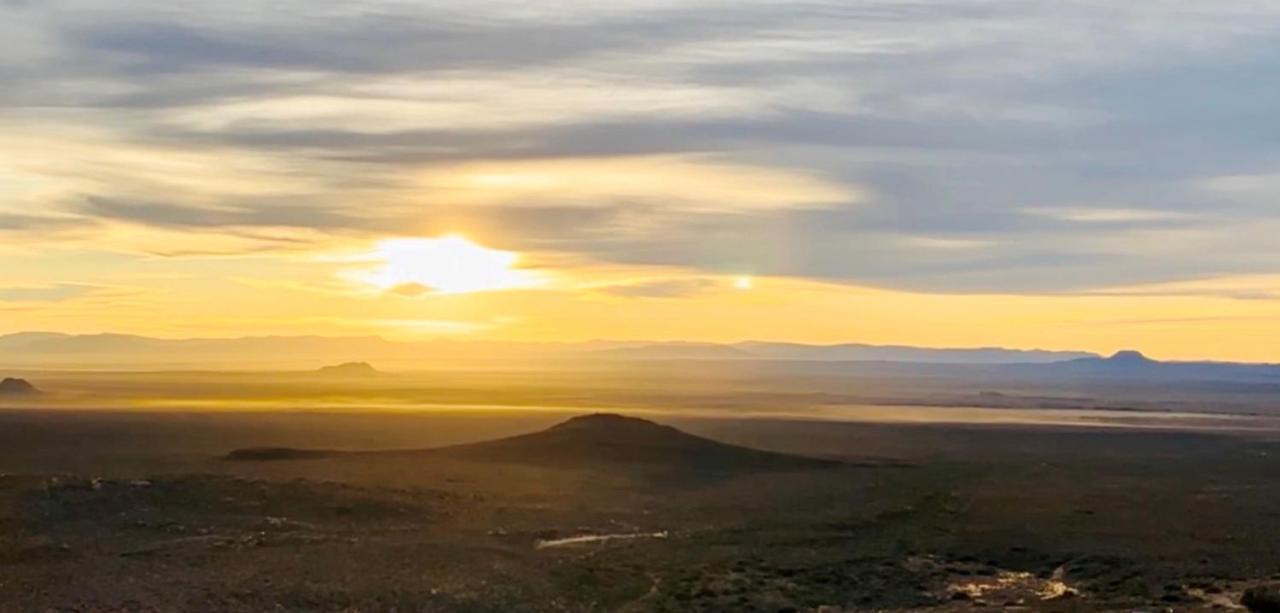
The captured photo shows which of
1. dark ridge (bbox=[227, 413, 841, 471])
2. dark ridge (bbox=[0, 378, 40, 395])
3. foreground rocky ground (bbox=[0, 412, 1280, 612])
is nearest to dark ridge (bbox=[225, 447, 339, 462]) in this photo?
dark ridge (bbox=[227, 413, 841, 471])

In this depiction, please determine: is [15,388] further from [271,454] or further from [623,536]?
[623,536]

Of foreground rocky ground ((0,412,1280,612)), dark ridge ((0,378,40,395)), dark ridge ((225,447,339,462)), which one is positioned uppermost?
dark ridge ((0,378,40,395))

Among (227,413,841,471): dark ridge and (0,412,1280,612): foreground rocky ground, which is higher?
(227,413,841,471): dark ridge

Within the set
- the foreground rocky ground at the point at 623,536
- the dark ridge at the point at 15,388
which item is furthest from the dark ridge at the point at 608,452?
the dark ridge at the point at 15,388

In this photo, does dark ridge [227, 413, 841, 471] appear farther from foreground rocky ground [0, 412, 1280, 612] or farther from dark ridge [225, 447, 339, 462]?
foreground rocky ground [0, 412, 1280, 612]

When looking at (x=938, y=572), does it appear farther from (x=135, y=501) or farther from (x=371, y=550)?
(x=135, y=501)

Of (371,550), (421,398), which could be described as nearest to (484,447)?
(371,550)

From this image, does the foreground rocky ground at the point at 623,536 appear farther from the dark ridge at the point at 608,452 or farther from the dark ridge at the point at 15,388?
the dark ridge at the point at 15,388

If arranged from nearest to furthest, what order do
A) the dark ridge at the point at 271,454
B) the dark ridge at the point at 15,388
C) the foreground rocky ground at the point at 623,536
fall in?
the foreground rocky ground at the point at 623,536 → the dark ridge at the point at 271,454 → the dark ridge at the point at 15,388

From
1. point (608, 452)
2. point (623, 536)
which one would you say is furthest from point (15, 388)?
point (623, 536)
